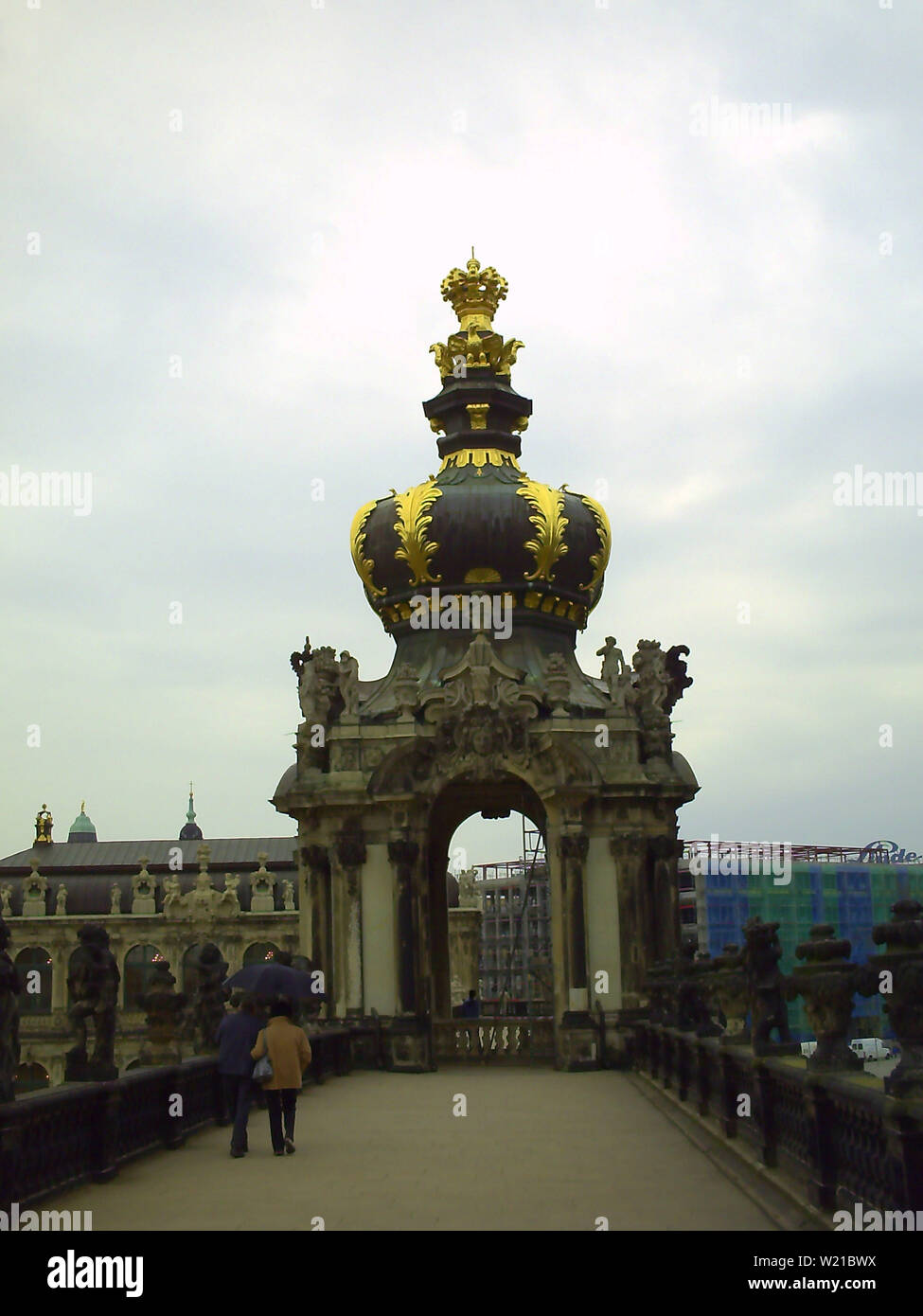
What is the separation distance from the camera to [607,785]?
2608 cm

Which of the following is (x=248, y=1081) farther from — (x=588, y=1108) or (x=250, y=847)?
(x=250, y=847)

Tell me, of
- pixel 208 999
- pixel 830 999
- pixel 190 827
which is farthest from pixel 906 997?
pixel 190 827

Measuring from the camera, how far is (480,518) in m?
29.2

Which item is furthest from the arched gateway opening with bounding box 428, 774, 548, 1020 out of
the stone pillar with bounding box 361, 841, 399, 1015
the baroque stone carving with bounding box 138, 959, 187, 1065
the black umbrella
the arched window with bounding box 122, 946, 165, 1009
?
the arched window with bounding box 122, 946, 165, 1009

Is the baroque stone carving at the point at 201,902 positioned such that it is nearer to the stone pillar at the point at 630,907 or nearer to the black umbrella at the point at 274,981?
the stone pillar at the point at 630,907

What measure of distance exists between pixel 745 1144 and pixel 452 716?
1358cm

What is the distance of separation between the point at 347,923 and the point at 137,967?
152ft

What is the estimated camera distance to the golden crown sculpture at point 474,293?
31766 mm

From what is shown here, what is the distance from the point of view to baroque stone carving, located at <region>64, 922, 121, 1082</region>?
13.1m

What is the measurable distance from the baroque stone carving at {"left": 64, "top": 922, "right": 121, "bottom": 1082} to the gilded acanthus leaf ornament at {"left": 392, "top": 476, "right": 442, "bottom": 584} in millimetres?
16187

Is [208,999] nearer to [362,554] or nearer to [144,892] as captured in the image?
[362,554]

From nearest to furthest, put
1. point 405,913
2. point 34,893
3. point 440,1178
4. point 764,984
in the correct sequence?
1. point 440,1178
2. point 764,984
3. point 405,913
4. point 34,893

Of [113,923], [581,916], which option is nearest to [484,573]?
[581,916]

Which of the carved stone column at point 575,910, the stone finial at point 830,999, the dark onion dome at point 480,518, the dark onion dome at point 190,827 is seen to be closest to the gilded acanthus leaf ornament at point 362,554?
the dark onion dome at point 480,518
